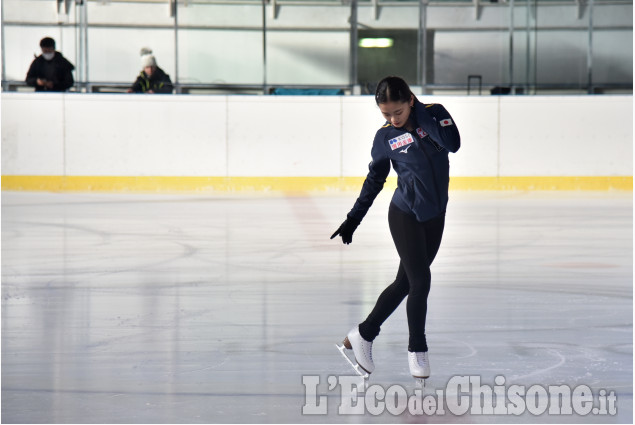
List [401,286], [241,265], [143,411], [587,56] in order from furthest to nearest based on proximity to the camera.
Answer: [587,56]
[241,265]
[401,286]
[143,411]

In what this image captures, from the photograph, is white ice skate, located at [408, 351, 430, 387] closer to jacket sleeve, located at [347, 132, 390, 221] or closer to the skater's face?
jacket sleeve, located at [347, 132, 390, 221]

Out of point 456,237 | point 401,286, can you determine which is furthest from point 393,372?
point 456,237

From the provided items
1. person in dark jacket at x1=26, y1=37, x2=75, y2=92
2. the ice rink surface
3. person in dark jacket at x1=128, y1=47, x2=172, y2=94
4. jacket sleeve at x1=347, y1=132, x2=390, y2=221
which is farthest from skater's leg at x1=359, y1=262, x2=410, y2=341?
person in dark jacket at x1=26, y1=37, x2=75, y2=92

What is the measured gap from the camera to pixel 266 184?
13.8m

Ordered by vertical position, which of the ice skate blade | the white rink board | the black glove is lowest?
the ice skate blade

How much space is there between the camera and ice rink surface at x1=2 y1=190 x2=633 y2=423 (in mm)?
3623

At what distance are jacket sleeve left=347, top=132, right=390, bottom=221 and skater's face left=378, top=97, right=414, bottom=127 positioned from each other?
0.43 feet

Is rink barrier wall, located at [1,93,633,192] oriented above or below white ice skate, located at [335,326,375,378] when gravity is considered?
above

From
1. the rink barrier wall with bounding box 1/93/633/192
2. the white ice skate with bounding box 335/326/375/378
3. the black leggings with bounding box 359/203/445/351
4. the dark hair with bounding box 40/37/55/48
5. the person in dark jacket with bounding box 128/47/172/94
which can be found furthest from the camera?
the person in dark jacket with bounding box 128/47/172/94

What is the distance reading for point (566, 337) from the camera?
4672 mm

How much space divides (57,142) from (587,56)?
734 centimetres

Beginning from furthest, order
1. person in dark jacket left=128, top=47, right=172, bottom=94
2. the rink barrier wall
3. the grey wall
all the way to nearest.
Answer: the grey wall < person in dark jacket left=128, top=47, right=172, bottom=94 < the rink barrier wall

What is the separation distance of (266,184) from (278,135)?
0.68m

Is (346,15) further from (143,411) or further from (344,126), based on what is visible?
(143,411)
